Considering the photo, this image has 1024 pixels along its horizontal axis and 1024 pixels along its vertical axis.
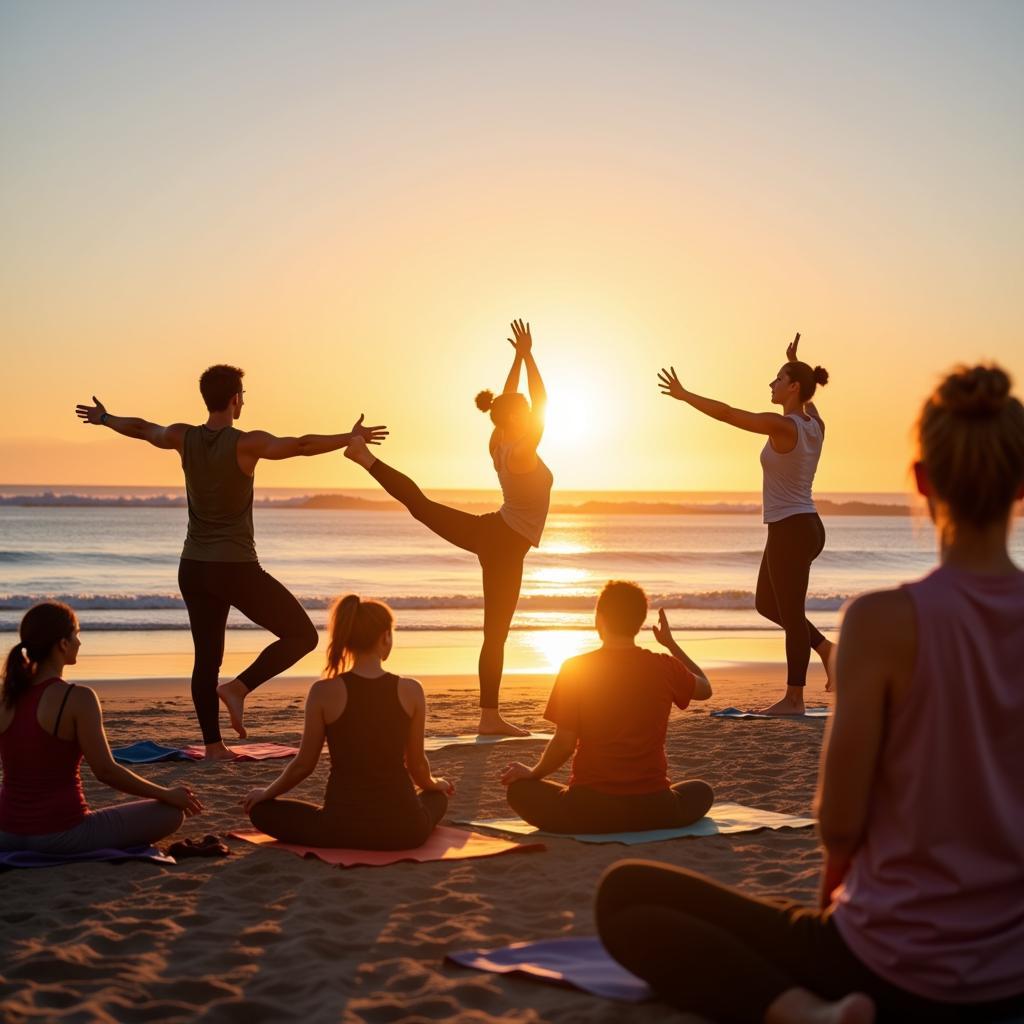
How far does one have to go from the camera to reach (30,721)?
5.01 m

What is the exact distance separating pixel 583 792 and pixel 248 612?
284 centimetres

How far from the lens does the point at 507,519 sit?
8.55 metres

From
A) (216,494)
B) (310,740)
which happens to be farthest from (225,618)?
(310,740)

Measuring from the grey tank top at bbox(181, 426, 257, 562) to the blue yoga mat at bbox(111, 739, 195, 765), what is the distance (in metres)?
1.29

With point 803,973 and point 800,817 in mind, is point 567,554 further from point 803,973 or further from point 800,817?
point 803,973

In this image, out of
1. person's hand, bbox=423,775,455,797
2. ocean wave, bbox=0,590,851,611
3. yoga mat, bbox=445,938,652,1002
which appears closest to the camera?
yoga mat, bbox=445,938,652,1002

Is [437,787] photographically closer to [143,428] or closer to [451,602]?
[143,428]

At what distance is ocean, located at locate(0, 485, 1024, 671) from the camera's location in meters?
18.8

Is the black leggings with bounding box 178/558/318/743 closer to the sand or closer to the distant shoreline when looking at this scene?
the sand

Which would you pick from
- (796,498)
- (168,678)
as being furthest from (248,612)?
(168,678)

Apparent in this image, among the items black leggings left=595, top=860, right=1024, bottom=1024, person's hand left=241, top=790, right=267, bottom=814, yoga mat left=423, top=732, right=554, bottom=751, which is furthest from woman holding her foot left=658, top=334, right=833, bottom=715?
black leggings left=595, top=860, right=1024, bottom=1024

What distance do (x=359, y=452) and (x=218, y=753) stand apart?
2.13m

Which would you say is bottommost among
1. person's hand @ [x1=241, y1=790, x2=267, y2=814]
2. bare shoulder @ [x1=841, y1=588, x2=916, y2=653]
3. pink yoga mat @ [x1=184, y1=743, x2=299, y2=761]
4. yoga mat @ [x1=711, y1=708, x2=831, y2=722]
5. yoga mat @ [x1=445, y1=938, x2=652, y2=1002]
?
yoga mat @ [x1=711, y1=708, x2=831, y2=722]

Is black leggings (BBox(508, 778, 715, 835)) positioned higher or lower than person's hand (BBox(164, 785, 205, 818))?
lower
